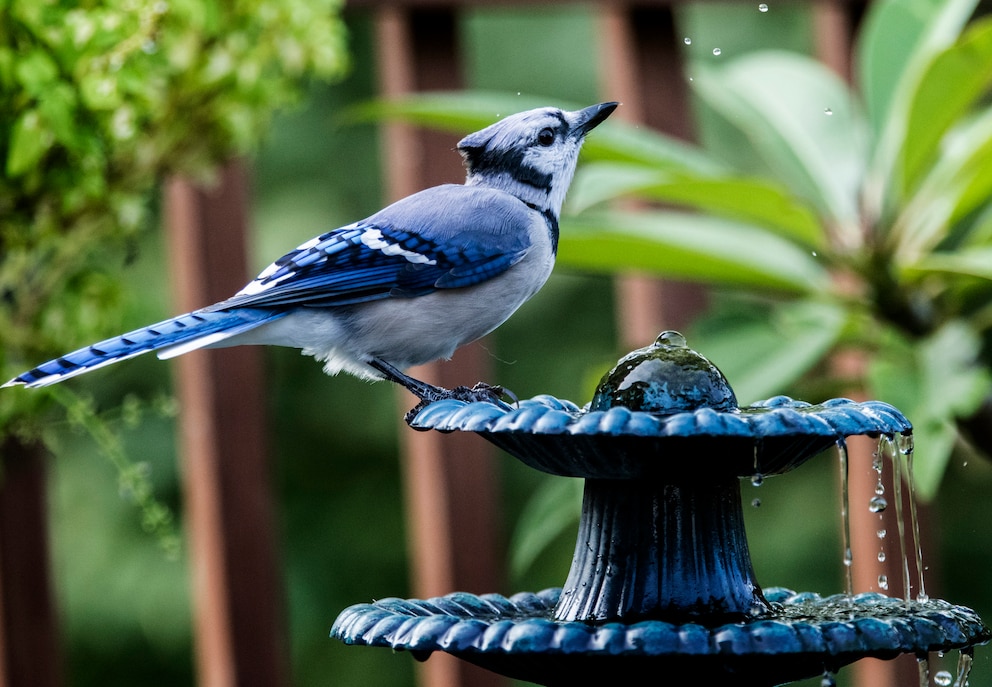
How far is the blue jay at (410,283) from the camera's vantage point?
1550 mm

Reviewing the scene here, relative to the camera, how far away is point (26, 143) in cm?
158

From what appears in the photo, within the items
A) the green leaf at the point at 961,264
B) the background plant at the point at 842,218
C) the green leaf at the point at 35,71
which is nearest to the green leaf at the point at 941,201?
the background plant at the point at 842,218

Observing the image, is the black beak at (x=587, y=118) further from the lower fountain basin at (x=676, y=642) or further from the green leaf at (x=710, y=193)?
the lower fountain basin at (x=676, y=642)

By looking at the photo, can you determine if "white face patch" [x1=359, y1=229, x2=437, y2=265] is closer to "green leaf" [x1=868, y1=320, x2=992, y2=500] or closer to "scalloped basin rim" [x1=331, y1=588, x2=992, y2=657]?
"scalloped basin rim" [x1=331, y1=588, x2=992, y2=657]

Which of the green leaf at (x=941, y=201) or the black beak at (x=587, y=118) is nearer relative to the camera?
the black beak at (x=587, y=118)

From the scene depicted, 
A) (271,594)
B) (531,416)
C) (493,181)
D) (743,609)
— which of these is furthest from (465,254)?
(271,594)

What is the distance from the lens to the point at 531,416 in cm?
118

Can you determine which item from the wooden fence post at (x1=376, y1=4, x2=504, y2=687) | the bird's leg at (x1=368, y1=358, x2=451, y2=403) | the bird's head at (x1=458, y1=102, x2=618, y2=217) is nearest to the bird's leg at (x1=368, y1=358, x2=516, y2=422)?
the bird's leg at (x1=368, y1=358, x2=451, y2=403)

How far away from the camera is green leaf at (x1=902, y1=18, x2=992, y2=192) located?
81.4 inches

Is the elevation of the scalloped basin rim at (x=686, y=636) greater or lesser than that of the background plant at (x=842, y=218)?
lesser

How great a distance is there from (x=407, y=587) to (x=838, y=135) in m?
2.14

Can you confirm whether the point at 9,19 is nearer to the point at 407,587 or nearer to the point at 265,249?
the point at 265,249

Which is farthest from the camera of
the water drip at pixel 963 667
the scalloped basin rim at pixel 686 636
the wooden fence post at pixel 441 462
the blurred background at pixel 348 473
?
the blurred background at pixel 348 473

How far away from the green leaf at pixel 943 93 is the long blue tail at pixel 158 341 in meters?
1.21
